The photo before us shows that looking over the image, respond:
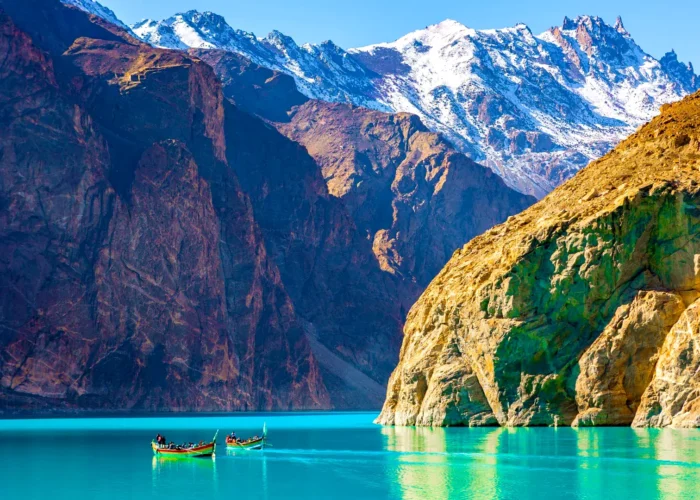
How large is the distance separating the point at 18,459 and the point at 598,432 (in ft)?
170

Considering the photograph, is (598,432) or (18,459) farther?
(598,432)

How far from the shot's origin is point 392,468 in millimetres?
84562

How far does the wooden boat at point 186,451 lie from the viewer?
97.6 meters

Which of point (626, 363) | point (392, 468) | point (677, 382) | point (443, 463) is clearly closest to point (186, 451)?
point (392, 468)

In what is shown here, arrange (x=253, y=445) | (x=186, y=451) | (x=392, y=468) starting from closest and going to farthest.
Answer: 1. (x=392, y=468)
2. (x=186, y=451)
3. (x=253, y=445)

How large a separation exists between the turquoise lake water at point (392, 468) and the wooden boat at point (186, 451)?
63 cm

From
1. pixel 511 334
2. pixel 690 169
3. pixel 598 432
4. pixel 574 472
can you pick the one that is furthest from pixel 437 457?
pixel 690 169

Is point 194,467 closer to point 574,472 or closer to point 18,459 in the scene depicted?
point 18,459

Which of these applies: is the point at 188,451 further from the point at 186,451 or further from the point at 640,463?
the point at 640,463

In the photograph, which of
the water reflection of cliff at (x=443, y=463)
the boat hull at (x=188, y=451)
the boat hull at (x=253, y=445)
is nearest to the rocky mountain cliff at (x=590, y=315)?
the water reflection of cliff at (x=443, y=463)

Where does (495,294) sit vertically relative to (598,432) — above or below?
Answer: above

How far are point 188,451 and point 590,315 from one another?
44.5 meters

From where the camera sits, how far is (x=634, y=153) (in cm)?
13512

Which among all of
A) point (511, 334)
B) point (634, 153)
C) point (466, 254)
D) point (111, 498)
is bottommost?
point (111, 498)
